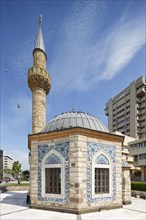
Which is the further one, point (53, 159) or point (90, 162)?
point (53, 159)

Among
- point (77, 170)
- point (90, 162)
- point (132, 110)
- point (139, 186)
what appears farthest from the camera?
point (132, 110)

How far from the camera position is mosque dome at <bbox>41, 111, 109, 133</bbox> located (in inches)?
512

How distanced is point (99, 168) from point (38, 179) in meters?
3.77

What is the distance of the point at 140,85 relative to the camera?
210 feet

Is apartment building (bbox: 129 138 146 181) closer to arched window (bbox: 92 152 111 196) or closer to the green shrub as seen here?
the green shrub

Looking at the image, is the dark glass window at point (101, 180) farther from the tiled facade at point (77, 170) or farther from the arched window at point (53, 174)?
the arched window at point (53, 174)

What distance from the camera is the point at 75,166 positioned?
11367 mm

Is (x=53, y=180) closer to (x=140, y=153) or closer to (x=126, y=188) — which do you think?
(x=126, y=188)

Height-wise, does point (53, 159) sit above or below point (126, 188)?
above

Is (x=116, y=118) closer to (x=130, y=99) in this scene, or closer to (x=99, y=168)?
(x=130, y=99)

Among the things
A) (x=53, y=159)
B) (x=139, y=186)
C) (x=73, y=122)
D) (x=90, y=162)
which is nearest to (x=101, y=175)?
(x=90, y=162)

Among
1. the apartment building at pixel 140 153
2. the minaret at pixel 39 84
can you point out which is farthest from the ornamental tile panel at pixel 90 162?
the apartment building at pixel 140 153

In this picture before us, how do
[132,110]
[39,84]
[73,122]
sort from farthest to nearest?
[132,110]
[39,84]
[73,122]

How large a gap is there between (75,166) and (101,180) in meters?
2.15
